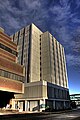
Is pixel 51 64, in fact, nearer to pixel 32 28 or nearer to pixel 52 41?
pixel 52 41

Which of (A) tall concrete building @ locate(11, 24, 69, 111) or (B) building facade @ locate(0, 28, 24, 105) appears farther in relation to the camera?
(A) tall concrete building @ locate(11, 24, 69, 111)

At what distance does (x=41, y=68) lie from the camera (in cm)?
12238

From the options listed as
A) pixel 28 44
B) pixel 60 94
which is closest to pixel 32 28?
→ pixel 28 44

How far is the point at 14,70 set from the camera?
57.5 metres

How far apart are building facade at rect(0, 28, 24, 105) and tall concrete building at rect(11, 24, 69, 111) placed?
1642 centimetres

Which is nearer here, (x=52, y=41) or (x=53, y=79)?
(x=53, y=79)

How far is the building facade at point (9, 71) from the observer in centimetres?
5183

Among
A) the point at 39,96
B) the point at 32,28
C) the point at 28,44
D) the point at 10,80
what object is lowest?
the point at 39,96

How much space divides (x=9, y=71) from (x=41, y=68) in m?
68.6

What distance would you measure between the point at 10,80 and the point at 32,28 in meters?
83.8

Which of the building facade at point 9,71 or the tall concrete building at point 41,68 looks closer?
the building facade at point 9,71

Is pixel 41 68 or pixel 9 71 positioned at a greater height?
pixel 41 68

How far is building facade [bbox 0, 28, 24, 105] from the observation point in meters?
51.8

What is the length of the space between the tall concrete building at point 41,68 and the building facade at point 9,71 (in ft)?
53.9
